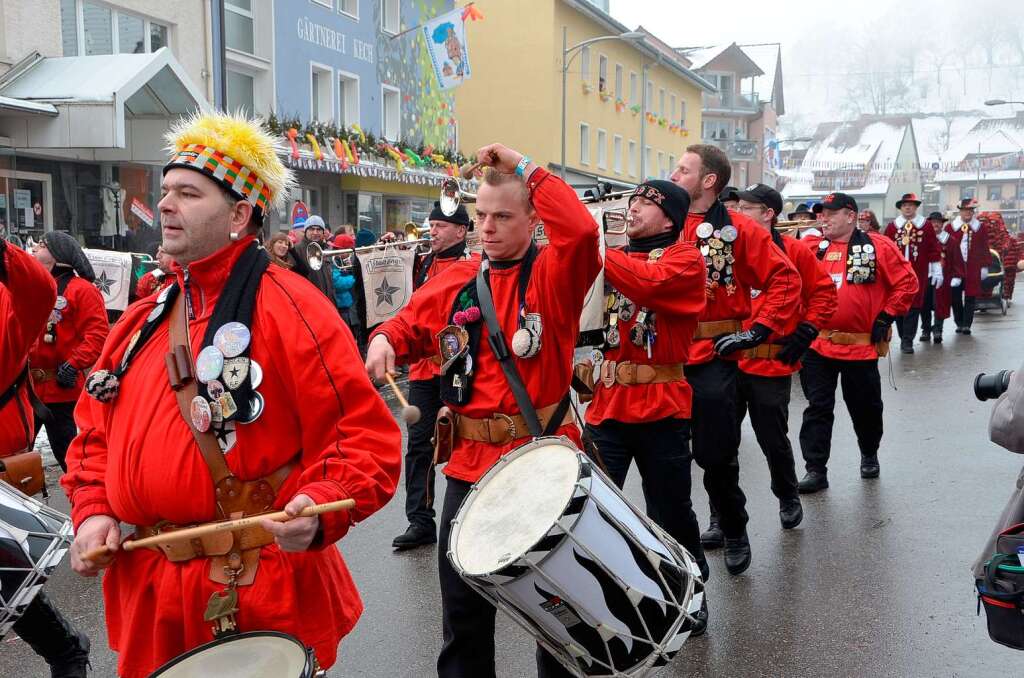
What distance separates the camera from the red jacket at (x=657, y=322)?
179 inches

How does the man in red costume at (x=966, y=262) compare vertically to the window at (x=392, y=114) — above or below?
below

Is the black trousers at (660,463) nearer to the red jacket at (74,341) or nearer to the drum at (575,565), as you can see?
the drum at (575,565)

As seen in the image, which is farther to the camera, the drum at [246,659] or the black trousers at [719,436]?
the black trousers at [719,436]

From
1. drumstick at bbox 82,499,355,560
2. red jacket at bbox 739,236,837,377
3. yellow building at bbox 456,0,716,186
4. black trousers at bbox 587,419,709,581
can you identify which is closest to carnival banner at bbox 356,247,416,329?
red jacket at bbox 739,236,837,377

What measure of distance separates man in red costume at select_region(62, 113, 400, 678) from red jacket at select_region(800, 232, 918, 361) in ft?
19.4

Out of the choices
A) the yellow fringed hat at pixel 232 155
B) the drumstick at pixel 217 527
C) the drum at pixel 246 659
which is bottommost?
the drum at pixel 246 659

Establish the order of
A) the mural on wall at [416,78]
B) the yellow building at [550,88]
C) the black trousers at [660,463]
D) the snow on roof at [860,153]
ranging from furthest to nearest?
the snow on roof at [860,153] < the yellow building at [550,88] < the mural on wall at [416,78] < the black trousers at [660,463]

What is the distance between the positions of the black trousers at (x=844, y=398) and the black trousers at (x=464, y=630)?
4639mm

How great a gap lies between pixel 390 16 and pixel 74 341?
22.1 m

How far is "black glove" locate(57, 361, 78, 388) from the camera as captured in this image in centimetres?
712

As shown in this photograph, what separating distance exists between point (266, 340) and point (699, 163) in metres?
3.69

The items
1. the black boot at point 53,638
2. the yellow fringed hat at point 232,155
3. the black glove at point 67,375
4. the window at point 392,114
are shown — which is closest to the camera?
the yellow fringed hat at point 232,155

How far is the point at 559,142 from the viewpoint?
37688 mm

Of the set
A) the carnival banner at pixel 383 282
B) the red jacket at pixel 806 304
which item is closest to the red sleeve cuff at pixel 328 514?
the red jacket at pixel 806 304
